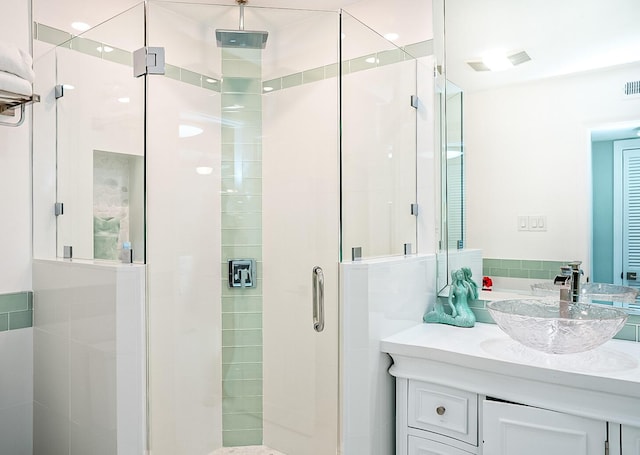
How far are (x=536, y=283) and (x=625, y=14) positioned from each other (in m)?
1.05

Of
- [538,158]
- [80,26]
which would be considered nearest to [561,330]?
[538,158]

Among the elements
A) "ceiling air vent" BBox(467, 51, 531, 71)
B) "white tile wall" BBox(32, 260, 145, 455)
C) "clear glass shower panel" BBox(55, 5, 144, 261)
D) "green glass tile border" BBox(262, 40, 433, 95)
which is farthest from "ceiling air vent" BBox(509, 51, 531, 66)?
"white tile wall" BBox(32, 260, 145, 455)

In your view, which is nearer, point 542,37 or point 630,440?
point 630,440

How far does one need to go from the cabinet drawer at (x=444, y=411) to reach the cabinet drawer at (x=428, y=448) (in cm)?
4

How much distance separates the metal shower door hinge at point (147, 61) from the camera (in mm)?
1636

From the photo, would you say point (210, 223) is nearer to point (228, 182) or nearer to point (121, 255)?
point (228, 182)

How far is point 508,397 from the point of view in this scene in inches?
54.9

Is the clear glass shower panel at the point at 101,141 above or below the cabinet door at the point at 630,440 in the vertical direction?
above

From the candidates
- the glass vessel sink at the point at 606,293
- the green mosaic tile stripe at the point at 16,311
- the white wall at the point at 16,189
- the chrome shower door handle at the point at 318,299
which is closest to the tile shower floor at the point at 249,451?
the chrome shower door handle at the point at 318,299

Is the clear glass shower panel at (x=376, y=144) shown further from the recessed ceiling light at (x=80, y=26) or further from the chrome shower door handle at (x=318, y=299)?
the recessed ceiling light at (x=80, y=26)

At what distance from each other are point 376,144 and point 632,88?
94 centimetres

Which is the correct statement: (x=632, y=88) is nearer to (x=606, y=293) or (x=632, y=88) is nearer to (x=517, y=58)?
(x=517, y=58)

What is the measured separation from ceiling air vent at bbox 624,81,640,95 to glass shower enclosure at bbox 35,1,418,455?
82 centimetres

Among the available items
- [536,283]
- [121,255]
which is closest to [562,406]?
[536,283]
